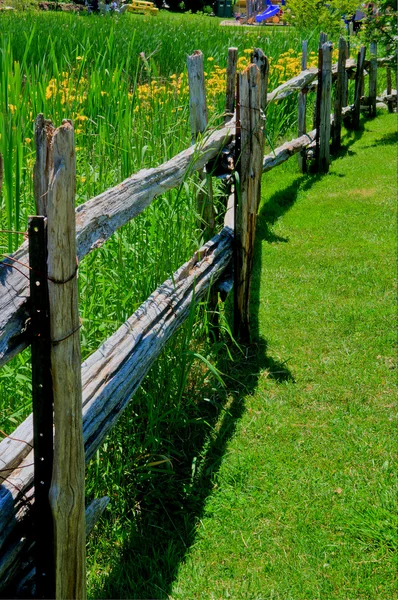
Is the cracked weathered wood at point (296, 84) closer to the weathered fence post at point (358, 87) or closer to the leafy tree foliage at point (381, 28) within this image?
the weathered fence post at point (358, 87)

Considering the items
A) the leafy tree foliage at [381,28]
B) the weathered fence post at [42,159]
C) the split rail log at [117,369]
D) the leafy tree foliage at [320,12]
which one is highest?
the leafy tree foliage at [320,12]

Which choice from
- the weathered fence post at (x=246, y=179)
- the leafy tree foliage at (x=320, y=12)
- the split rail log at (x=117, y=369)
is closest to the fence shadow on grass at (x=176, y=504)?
the weathered fence post at (x=246, y=179)

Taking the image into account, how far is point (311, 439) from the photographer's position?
3.95 m

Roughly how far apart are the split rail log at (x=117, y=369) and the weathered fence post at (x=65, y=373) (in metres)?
0.13

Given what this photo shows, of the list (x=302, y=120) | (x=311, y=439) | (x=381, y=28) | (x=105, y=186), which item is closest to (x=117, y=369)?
(x=105, y=186)

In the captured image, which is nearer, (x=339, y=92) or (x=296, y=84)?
(x=296, y=84)

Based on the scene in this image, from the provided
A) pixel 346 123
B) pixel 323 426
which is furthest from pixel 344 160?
pixel 323 426

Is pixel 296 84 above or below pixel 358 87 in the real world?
above

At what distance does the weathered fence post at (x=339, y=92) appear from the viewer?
1017 cm

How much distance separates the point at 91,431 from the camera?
2.59 meters

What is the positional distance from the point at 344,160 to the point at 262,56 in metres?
5.43

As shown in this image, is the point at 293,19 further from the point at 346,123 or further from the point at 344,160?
the point at 344,160

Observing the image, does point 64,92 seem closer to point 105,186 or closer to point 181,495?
point 105,186

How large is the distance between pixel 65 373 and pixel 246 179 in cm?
269
